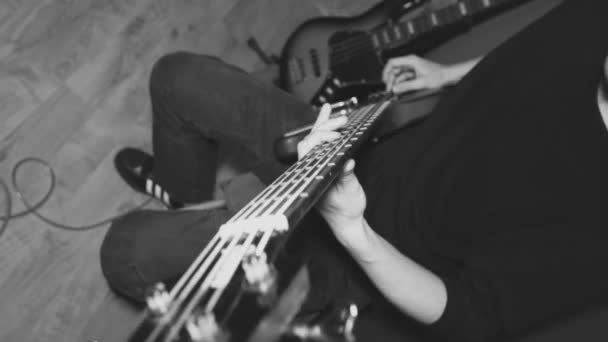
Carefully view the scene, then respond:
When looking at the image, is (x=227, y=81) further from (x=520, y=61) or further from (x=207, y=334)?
(x=207, y=334)

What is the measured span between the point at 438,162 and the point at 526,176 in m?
0.15

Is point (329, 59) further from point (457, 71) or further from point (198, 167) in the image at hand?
point (198, 167)

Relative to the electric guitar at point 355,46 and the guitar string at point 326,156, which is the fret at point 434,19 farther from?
the guitar string at point 326,156

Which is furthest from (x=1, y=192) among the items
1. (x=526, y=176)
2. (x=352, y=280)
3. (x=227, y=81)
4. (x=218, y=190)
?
(x=526, y=176)

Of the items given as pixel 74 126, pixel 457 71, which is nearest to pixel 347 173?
pixel 457 71

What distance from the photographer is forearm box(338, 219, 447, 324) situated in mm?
582

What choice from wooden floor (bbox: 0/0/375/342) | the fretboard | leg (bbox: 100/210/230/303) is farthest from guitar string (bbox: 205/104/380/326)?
wooden floor (bbox: 0/0/375/342)

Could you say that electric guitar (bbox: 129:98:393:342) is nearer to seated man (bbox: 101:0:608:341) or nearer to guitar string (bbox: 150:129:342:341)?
guitar string (bbox: 150:129:342:341)

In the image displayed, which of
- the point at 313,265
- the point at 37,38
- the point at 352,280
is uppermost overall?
the point at 37,38

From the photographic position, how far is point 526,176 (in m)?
0.74

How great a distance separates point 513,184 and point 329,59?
28.6 inches

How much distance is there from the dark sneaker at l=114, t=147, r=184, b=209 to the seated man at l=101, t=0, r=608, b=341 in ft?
0.78

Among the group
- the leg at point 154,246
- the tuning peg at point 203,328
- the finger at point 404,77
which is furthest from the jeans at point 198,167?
the tuning peg at point 203,328

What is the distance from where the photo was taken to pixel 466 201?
754 millimetres
